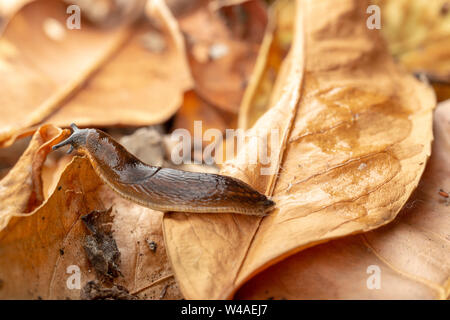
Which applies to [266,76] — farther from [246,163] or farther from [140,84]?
[246,163]

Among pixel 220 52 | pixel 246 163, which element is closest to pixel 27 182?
pixel 246 163

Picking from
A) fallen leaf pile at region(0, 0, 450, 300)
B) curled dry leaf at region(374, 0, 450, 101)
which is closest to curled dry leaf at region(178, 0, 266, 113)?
fallen leaf pile at region(0, 0, 450, 300)

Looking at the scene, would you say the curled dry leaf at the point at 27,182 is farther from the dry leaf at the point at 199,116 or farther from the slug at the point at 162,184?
the dry leaf at the point at 199,116

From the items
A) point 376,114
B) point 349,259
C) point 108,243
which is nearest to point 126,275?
point 108,243

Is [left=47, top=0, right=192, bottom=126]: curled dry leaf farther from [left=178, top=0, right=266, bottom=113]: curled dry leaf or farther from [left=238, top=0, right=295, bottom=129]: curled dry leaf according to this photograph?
[left=238, top=0, right=295, bottom=129]: curled dry leaf

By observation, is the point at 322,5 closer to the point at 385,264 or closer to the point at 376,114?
the point at 376,114

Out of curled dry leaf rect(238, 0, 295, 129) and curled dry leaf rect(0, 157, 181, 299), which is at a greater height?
curled dry leaf rect(238, 0, 295, 129)

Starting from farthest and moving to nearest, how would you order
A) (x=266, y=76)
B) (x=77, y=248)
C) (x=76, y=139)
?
(x=266, y=76) → (x=76, y=139) → (x=77, y=248)
